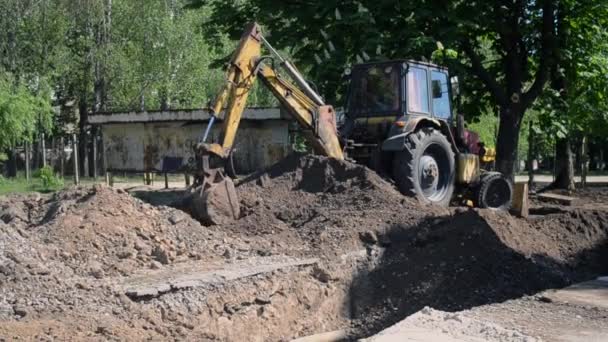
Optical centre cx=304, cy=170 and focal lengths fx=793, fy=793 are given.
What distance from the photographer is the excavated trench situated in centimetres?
704

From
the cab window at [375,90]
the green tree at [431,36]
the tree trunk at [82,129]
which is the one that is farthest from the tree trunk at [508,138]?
the tree trunk at [82,129]

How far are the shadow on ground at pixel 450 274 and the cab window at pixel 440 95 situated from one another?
3388mm

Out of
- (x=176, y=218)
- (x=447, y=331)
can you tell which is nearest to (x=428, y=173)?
(x=176, y=218)

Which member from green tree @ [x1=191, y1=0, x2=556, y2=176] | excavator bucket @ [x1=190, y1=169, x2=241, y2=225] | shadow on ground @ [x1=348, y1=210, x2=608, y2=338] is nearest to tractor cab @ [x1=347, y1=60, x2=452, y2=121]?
green tree @ [x1=191, y1=0, x2=556, y2=176]

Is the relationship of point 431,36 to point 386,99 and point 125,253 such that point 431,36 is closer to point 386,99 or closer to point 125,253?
point 386,99

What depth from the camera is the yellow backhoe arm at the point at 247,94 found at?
1045 cm

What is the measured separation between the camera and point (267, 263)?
8.52 m

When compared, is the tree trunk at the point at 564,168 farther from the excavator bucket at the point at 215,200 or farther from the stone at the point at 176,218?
the stone at the point at 176,218

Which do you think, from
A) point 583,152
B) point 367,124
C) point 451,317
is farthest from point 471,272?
point 583,152

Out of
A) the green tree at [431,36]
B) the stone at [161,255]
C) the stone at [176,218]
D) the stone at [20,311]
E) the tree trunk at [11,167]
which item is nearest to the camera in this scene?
the stone at [20,311]

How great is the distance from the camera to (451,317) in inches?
244

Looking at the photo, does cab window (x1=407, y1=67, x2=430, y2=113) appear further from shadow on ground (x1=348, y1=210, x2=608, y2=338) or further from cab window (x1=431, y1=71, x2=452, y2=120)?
shadow on ground (x1=348, y1=210, x2=608, y2=338)

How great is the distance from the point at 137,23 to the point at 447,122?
2477 centimetres

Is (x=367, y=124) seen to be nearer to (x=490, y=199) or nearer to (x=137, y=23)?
(x=490, y=199)
